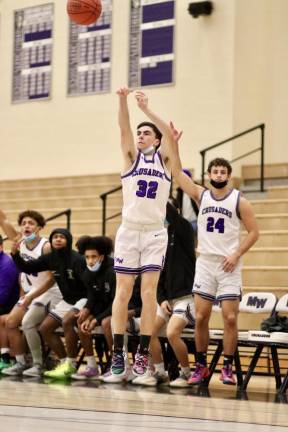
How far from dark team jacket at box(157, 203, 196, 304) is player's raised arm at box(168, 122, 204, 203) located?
0.27 meters

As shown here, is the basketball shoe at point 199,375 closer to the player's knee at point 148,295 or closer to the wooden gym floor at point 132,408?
the wooden gym floor at point 132,408

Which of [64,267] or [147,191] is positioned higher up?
[147,191]

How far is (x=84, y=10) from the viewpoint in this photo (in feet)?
27.4

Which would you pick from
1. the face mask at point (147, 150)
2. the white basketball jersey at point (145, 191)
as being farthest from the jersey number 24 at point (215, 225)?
the face mask at point (147, 150)

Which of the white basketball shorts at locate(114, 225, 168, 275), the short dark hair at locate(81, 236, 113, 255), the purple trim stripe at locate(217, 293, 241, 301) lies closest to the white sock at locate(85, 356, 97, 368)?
the short dark hair at locate(81, 236, 113, 255)

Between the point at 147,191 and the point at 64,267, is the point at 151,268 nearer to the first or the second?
the point at 147,191

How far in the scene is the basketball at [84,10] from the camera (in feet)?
27.4

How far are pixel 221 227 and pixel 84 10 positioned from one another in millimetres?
2627

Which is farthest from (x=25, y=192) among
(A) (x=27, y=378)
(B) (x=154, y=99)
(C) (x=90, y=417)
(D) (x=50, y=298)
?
(C) (x=90, y=417)

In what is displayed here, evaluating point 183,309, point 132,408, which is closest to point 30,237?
point 183,309

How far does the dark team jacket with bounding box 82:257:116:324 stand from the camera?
301 inches

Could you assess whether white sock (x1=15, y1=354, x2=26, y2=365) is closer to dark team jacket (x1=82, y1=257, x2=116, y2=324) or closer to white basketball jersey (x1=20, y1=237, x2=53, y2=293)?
white basketball jersey (x1=20, y1=237, x2=53, y2=293)

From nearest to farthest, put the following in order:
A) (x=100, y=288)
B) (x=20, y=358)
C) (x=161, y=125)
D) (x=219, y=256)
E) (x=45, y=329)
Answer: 1. (x=161, y=125)
2. (x=219, y=256)
3. (x=100, y=288)
4. (x=45, y=329)
5. (x=20, y=358)

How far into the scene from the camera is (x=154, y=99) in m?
13.8
